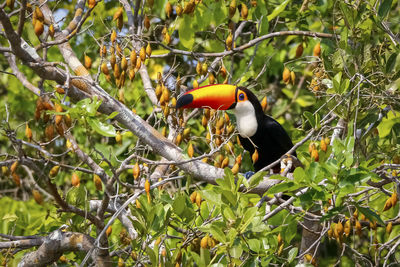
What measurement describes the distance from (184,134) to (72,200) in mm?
760

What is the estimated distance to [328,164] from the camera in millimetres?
3094

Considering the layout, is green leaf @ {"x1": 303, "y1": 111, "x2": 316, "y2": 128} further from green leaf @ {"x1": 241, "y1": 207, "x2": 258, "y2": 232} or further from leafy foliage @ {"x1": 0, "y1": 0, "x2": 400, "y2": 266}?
green leaf @ {"x1": 241, "y1": 207, "x2": 258, "y2": 232}

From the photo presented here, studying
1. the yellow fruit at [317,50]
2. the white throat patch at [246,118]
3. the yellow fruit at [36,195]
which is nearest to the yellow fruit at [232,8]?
the yellow fruit at [317,50]

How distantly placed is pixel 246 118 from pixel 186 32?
1.05 metres

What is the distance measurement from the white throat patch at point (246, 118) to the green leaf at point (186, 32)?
85cm

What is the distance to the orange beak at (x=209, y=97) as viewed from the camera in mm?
4324

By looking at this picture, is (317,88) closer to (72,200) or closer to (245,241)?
(245,241)

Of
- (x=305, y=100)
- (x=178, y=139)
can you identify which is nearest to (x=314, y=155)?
(x=178, y=139)

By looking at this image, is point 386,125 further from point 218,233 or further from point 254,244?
point 218,233

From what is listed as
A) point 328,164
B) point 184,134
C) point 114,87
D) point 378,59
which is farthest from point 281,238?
point 114,87

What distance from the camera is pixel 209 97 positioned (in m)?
4.59

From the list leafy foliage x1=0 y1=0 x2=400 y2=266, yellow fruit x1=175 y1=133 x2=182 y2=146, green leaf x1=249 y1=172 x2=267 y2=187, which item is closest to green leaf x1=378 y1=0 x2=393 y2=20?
leafy foliage x1=0 y1=0 x2=400 y2=266

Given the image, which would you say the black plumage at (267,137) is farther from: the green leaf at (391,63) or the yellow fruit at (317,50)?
the green leaf at (391,63)

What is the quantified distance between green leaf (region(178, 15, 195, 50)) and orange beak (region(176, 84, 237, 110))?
0.31m
